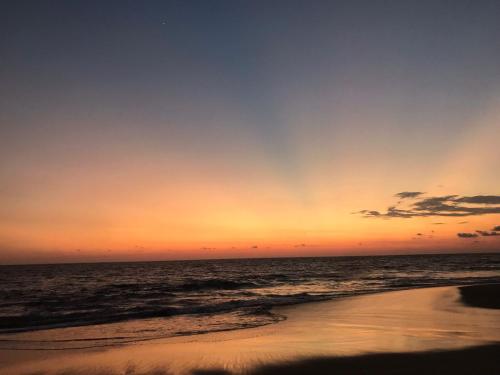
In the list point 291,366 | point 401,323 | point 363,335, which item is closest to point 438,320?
point 401,323

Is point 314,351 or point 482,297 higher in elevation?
point 482,297

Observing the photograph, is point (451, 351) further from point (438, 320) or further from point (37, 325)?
point (37, 325)

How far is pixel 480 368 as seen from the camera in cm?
879

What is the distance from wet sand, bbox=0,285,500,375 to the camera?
9.43m

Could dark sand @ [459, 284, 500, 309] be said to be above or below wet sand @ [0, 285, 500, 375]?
above

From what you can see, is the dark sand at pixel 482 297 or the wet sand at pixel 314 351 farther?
the dark sand at pixel 482 297

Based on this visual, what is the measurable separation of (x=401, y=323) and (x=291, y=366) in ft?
24.2

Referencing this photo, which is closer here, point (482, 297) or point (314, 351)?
point (314, 351)

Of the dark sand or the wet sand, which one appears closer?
the wet sand

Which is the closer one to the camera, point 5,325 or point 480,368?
point 480,368

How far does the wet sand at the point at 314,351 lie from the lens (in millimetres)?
9430

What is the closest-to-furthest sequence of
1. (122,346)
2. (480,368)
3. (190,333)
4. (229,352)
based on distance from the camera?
(480,368)
(229,352)
(122,346)
(190,333)

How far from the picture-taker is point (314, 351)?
10.9 m

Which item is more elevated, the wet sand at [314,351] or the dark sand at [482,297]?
the dark sand at [482,297]
